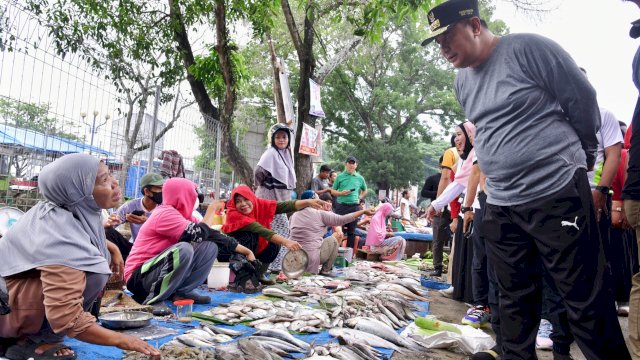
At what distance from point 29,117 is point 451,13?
13.8ft

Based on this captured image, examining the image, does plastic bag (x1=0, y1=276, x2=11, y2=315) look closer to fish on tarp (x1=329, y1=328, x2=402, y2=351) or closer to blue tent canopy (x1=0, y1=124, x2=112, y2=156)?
fish on tarp (x1=329, y1=328, x2=402, y2=351)

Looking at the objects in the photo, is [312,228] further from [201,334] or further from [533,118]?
[533,118]

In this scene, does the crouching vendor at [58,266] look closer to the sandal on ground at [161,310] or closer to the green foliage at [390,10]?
the sandal on ground at [161,310]

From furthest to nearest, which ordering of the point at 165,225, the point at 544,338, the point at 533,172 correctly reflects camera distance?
the point at 165,225
the point at 544,338
the point at 533,172

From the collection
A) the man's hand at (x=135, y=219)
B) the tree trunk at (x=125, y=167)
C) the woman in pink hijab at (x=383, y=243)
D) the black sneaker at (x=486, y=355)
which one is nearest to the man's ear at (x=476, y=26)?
the black sneaker at (x=486, y=355)

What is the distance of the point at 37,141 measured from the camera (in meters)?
4.84

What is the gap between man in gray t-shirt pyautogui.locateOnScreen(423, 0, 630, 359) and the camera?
2.15m

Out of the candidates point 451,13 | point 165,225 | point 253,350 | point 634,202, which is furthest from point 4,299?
point 634,202

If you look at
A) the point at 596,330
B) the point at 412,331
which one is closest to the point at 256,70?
the point at 412,331

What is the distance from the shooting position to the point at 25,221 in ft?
8.43

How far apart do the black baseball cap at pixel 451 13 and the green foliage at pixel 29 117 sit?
13.0 ft

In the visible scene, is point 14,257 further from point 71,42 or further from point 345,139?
point 345,139

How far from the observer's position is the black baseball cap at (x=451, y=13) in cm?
243

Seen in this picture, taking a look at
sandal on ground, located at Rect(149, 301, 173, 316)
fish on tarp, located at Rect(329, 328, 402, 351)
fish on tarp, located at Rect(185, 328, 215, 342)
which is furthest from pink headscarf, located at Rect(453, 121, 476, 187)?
sandal on ground, located at Rect(149, 301, 173, 316)
